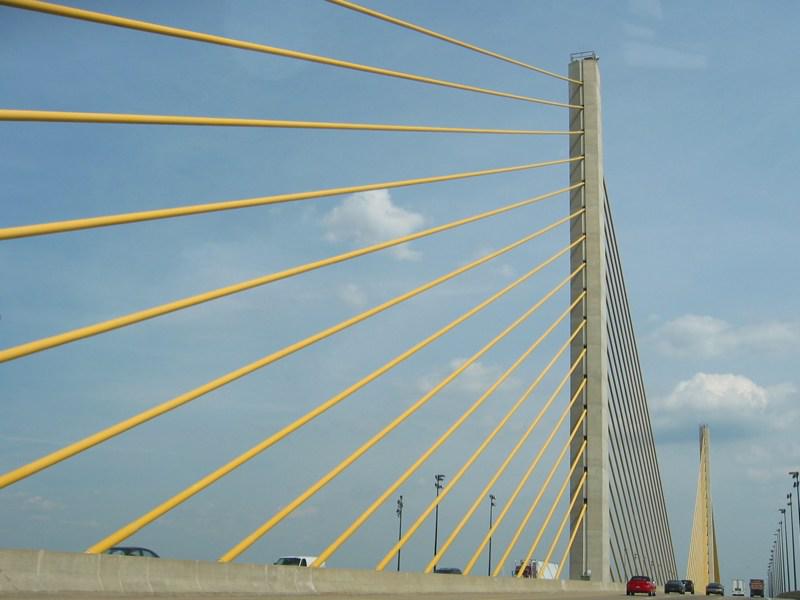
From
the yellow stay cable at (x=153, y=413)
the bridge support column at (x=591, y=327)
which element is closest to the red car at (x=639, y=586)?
the bridge support column at (x=591, y=327)

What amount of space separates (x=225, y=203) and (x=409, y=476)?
6.23 m

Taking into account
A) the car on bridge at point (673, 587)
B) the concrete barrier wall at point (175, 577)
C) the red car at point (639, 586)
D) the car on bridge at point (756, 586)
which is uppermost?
the car on bridge at point (756, 586)

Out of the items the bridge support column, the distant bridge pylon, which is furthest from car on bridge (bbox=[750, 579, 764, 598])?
the bridge support column

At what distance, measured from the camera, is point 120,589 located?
1218 centimetres

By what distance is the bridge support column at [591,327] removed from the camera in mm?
30297

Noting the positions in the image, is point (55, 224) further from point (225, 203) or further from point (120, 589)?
point (120, 589)

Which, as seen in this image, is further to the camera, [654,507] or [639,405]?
[654,507]

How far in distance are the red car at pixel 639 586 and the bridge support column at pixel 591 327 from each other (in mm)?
5922

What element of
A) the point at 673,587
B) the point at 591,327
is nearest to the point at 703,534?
the point at 673,587

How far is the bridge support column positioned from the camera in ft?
99.4

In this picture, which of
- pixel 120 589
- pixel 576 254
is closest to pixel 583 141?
pixel 576 254

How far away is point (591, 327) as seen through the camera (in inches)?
1212

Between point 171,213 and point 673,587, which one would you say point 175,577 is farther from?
point 673,587

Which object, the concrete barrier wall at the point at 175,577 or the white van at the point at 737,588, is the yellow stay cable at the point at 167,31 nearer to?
the concrete barrier wall at the point at 175,577
